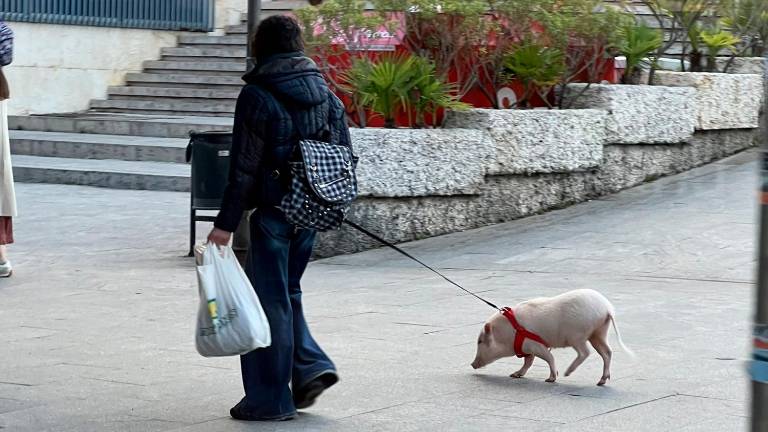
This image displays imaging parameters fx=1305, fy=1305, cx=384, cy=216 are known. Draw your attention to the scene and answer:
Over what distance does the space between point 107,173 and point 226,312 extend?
10.1 m

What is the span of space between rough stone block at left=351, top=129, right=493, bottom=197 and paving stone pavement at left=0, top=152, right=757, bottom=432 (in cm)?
49

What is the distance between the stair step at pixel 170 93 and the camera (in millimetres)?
18953

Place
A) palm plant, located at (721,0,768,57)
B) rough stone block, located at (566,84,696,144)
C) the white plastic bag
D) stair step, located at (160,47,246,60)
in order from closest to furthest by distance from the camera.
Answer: the white plastic bag → rough stone block, located at (566,84,696,144) → palm plant, located at (721,0,768,57) → stair step, located at (160,47,246,60)

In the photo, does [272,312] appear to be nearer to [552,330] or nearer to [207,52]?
[552,330]

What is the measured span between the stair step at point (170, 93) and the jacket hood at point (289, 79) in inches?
509

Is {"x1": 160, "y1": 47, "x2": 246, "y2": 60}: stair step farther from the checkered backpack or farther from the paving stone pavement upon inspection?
the checkered backpack

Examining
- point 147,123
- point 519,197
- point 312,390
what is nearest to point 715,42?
point 519,197

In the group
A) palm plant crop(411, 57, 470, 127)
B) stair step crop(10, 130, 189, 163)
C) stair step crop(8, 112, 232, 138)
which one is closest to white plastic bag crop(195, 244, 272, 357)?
palm plant crop(411, 57, 470, 127)

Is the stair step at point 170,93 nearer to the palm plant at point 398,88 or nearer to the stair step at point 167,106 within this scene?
the stair step at point 167,106

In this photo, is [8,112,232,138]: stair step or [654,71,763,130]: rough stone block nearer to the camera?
[654,71,763,130]: rough stone block

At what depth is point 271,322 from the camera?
5680mm

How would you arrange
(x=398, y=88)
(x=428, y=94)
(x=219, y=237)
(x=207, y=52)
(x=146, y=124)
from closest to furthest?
(x=219, y=237) → (x=398, y=88) → (x=428, y=94) → (x=146, y=124) → (x=207, y=52)

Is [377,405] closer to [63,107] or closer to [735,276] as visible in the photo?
[735,276]

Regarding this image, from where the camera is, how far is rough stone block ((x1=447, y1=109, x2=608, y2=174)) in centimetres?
1147
